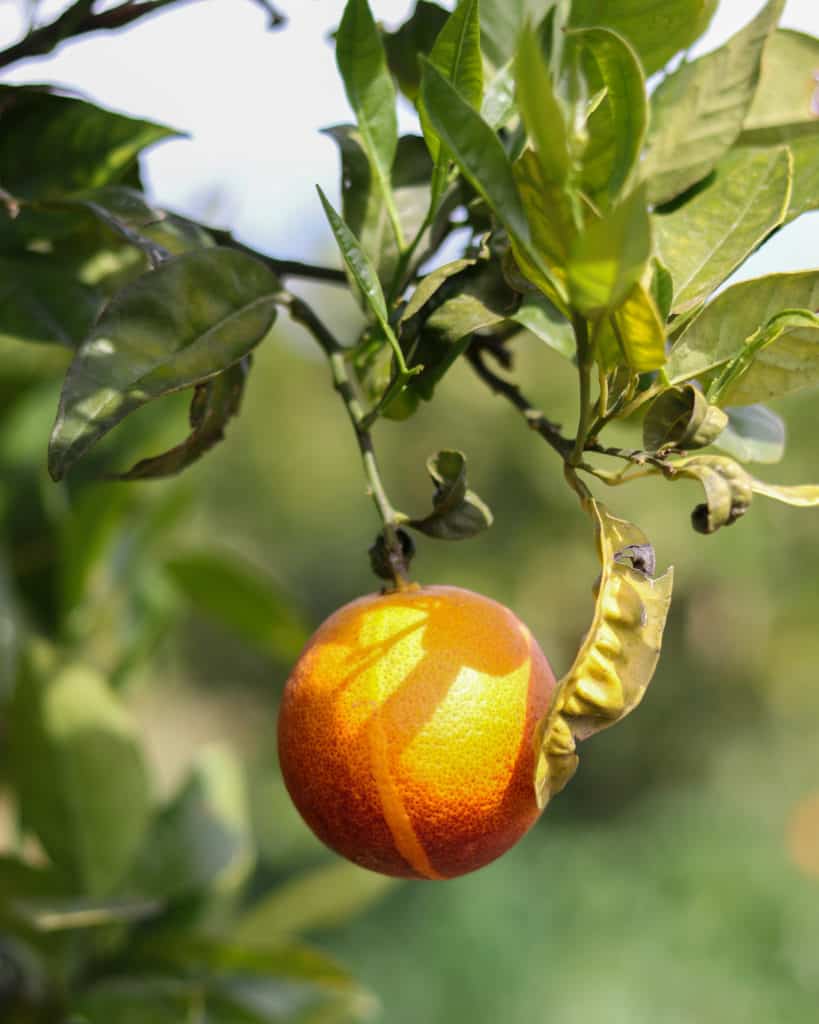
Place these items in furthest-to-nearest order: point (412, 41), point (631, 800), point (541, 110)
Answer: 1. point (631, 800)
2. point (412, 41)
3. point (541, 110)

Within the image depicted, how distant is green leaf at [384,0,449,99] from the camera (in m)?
0.66

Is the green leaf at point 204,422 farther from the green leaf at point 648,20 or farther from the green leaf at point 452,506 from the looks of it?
the green leaf at point 648,20

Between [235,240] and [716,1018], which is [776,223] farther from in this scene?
[716,1018]

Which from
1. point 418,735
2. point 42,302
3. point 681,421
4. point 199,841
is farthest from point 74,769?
point 681,421

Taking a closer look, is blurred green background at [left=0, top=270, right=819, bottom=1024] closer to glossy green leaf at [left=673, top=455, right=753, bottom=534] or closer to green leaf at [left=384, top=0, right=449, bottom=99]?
green leaf at [left=384, top=0, right=449, bottom=99]

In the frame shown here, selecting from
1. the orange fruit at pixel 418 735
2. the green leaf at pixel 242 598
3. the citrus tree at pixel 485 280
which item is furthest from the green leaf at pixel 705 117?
the green leaf at pixel 242 598

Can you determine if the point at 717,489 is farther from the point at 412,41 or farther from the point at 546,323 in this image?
the point at 412,41

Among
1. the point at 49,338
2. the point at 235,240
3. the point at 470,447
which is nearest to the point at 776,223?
the point at 235,240

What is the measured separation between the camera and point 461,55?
1.46 ft

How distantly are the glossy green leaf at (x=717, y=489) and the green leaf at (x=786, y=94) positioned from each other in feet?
0.77

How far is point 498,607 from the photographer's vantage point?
50 cm

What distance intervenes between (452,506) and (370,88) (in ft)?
0.66

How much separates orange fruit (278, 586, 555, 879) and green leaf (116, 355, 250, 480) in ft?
0.39

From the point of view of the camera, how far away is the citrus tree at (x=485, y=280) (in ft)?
1.28
